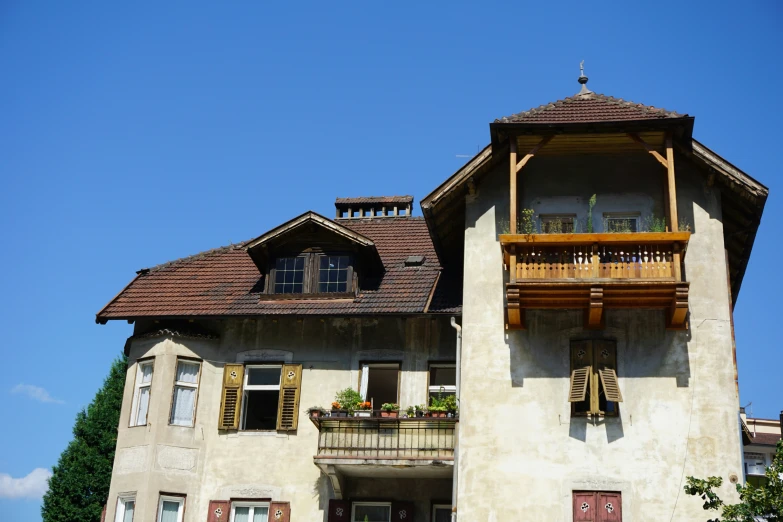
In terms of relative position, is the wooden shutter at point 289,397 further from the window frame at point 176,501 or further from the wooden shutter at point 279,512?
the window frame at point 176,501

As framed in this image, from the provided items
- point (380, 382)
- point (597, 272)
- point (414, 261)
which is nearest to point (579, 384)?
point (597, 272)

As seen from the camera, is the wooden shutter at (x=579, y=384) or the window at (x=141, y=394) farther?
the window at (x=141, y=394)

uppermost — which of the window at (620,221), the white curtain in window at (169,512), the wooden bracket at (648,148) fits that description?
the wooden bracket at (648,148)

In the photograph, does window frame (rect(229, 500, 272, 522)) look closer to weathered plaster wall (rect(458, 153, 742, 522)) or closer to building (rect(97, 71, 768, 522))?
building (rect(97, 71, 768, 522))

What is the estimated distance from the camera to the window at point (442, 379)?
80.1 feet

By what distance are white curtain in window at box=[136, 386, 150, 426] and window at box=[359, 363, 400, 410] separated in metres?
5.22

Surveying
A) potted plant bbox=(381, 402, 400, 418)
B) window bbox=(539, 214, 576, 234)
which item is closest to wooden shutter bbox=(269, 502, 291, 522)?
potted plant bbox=(381, 402, 400, 418)

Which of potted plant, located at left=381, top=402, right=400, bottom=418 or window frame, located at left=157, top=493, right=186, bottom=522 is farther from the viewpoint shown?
window frame, located at left=157, top=493, right=186, bottom=522

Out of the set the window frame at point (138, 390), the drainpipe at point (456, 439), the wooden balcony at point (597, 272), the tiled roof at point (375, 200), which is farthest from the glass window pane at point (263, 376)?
the tiled roof at point (375, 200)

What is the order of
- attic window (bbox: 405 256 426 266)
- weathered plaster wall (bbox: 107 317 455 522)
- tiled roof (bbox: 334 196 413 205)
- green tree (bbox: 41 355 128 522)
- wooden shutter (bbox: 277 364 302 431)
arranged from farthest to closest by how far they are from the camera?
green tree (bbox: 41 355 128 522) < tiled roof (bbox: 334 196 413 205) < attic window (bbox: 405 256 426 266) < wooden shutter (bbox: 277 364 302 431) < weathered plaster wall (bbox: 107 317 455 522)

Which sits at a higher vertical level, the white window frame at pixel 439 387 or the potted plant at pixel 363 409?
the white window frame at pixel 439 387

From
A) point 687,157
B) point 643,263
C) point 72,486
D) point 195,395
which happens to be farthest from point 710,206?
point 72,486

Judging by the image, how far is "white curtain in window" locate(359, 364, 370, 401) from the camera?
976 inches

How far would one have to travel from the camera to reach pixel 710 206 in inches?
911
